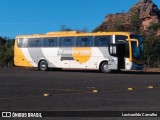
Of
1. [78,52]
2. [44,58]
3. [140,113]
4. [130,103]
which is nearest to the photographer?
[140,113]

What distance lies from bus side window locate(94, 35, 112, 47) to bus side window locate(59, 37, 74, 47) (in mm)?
2495

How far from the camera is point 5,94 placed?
53.7 feet

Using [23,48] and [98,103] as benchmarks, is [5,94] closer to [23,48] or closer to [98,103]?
[98,103]

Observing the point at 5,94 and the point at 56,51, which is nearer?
the point at 5,94

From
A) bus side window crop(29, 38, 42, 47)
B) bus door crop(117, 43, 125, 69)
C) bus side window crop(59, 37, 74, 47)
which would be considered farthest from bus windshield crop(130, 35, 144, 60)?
bus side window crop(29, 38, 42, 47)

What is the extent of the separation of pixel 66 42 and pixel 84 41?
1.90 meters

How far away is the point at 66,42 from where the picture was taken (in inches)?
1464

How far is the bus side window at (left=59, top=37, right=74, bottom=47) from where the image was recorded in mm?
36819

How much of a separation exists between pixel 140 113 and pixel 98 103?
2.64 metres

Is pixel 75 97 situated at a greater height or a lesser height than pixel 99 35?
lesser

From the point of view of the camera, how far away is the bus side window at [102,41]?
34375mm

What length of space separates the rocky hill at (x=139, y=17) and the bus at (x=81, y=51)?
47.2 meters

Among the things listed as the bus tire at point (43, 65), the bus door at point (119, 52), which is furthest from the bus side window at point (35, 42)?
the bus door at point (119, 52)

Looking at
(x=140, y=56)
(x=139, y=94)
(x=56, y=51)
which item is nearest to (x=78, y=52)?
(x=56, y=51)
